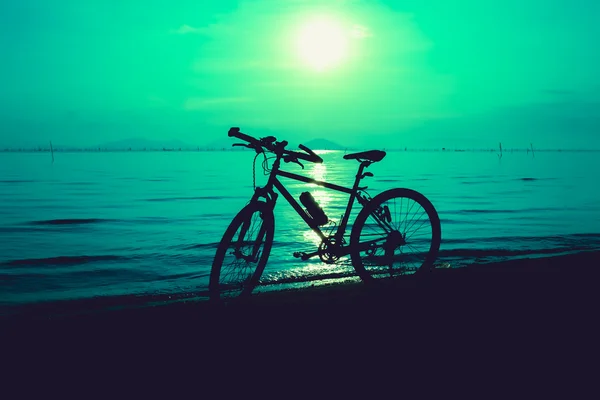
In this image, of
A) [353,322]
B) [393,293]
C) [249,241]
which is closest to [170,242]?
[249,241]

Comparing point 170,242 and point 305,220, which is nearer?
point 305,220

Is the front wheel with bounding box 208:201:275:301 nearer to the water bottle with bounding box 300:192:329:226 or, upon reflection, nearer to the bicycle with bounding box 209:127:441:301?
the bicycle with bounding box 209:127:441:301

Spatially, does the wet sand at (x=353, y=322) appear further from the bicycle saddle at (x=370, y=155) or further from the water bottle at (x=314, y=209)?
the bicycle saddle at (x=370, y=155)

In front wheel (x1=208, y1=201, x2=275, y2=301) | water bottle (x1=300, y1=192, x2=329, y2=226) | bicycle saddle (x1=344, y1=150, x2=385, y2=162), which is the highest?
bicycle saddle (x1=344, y1=150, x2=385, y2=162)

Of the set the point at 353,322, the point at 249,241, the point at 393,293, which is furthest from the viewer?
the point at 249,241

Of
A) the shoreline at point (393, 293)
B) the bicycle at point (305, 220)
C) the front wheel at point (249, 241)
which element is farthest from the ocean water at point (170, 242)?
the front wheel at point (249, 241)

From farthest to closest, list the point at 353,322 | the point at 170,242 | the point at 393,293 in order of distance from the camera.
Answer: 1. the point at 170,242
2. the point at 393,293
3. the point at 353,322

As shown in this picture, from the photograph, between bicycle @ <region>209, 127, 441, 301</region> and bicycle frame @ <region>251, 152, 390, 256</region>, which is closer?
bicycle @ <region>209, 127, 441, 301</region>

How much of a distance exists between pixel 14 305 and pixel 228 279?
306 centimetres

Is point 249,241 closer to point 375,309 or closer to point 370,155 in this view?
point 375,309

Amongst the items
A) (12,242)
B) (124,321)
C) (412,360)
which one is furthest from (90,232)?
(412,360)

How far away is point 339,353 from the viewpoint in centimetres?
360

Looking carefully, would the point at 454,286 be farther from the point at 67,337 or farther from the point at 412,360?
the point at 67,337

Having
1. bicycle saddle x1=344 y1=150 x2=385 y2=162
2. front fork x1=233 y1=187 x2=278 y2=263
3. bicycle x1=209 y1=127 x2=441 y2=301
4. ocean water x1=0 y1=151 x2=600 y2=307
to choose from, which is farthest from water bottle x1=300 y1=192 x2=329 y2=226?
ocean water x1=0 y1=151 x2=600 y2=307
